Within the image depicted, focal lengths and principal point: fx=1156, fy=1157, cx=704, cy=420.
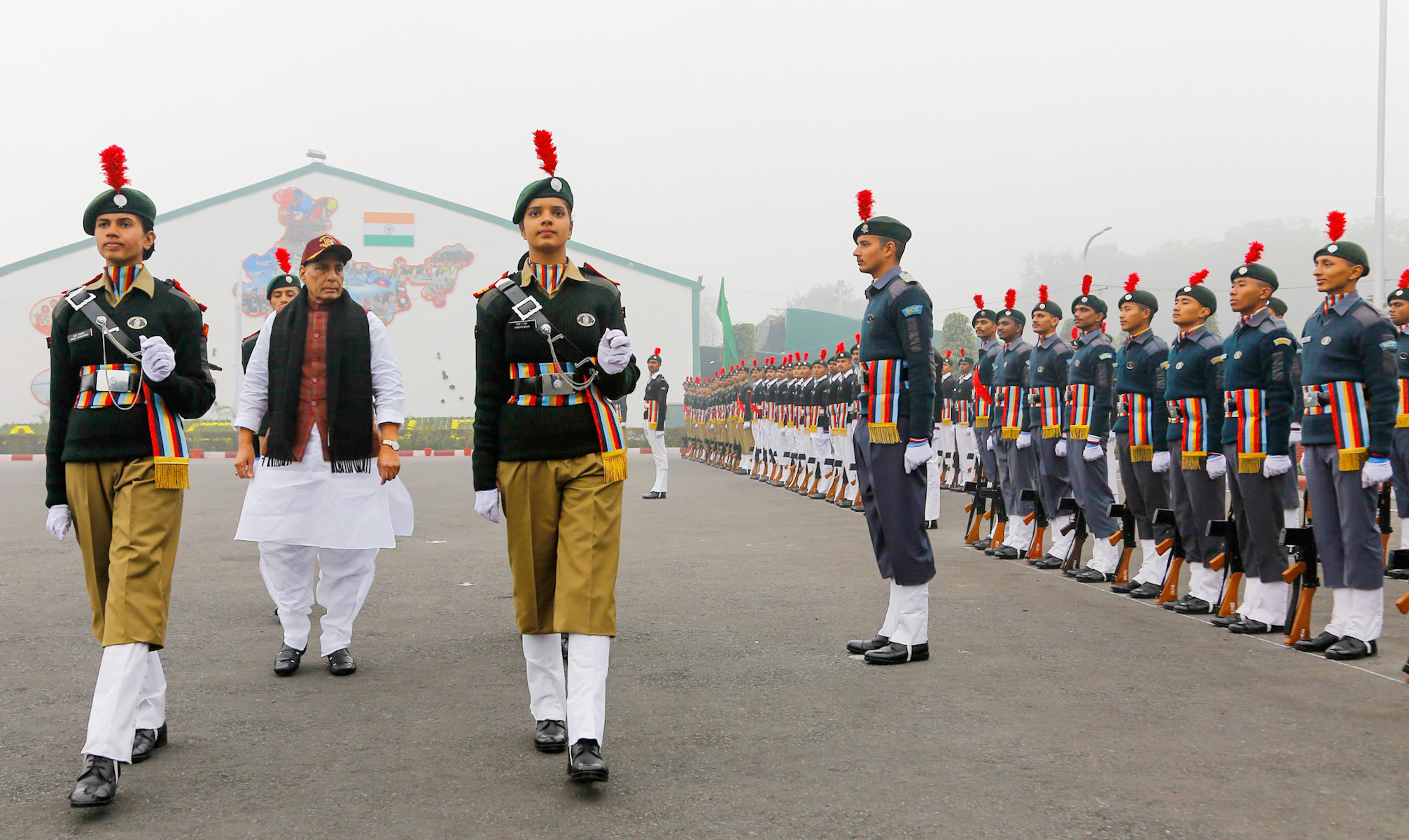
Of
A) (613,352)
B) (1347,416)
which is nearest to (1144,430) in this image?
(1347,416)

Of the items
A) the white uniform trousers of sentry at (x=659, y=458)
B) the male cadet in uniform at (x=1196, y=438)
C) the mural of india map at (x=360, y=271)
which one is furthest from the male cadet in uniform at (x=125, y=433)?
the mural of india map at (x=360, y=271)

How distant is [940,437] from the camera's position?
2106 centimetres

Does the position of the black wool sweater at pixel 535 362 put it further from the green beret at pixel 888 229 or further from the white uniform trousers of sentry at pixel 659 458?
the white uniform trousers of sentry at pixel 659 458

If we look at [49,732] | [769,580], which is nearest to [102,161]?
[49,732]

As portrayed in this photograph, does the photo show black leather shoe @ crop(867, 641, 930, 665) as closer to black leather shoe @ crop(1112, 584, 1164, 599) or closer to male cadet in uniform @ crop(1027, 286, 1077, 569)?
black leather shoe @ crop(1112, 584, 1164, 599)

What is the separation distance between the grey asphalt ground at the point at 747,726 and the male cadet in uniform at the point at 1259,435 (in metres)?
0.41

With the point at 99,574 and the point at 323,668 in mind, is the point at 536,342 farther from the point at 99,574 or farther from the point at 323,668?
the point at 323,668

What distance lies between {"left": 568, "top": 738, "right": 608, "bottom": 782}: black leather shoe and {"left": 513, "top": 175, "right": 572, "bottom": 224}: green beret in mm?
1978

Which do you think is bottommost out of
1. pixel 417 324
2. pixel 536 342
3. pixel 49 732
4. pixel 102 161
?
pixel 49 732

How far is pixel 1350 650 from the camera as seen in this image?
6.14 m

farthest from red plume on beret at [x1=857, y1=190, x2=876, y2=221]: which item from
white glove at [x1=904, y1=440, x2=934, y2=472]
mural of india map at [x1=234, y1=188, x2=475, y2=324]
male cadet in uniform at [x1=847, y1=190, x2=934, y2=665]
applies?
mural of india map at [x1=234, y1=188, x2=475, y2=324]

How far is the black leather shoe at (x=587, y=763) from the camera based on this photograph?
387cm

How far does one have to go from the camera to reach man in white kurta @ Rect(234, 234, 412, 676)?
5.60 metres

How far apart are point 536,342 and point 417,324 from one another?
45.3 metres
